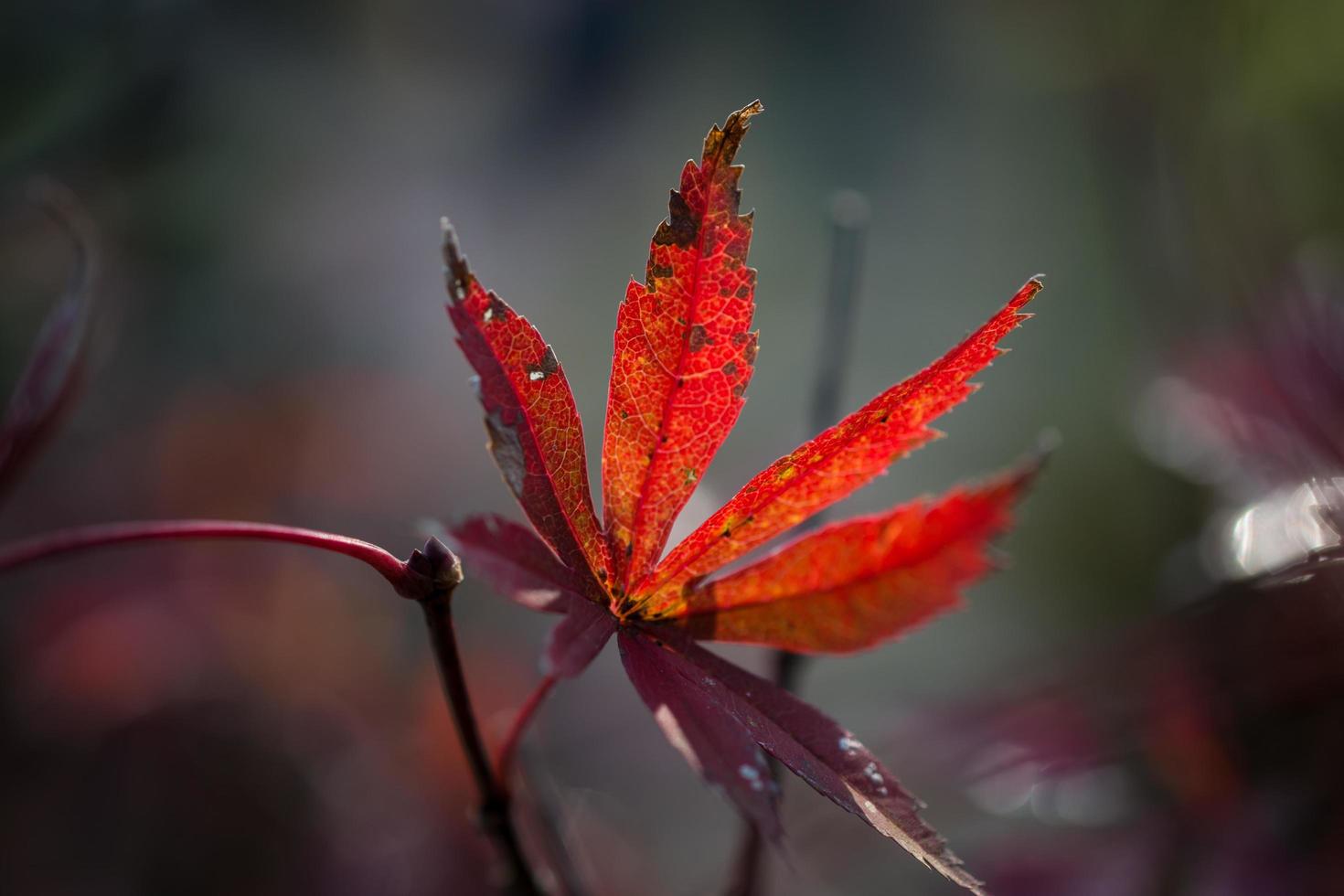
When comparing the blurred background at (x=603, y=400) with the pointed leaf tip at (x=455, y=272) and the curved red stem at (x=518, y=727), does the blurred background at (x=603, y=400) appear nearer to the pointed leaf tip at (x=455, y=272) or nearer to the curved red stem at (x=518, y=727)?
the curved red stem at (x=518, y=727)

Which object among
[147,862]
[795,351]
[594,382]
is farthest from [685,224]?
[795,351]

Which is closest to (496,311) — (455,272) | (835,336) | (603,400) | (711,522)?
(455,272)

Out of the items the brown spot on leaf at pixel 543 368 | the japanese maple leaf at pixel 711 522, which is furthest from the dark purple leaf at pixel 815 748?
the brown spot on leaf at pixel 543 368

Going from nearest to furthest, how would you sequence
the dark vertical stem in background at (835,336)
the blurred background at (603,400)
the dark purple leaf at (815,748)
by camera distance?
the dark purple leaf at (815,748) → the dark vertical stem in background at (835,336) → the blurred background at (603,400)

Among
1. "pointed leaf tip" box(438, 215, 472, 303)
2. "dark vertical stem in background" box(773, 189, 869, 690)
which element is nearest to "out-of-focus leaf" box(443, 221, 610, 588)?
"pointed leaf tip" box(438, 215, 472, 303)

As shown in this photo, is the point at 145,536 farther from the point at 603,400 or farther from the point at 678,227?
the point at 603,400
